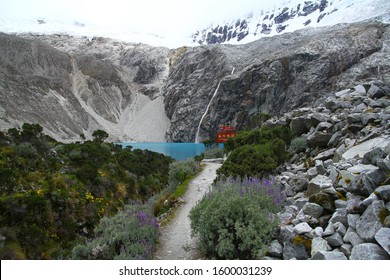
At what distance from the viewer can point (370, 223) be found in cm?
470

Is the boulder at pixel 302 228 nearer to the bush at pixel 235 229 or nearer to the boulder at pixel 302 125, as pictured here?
the bush at pixel 235 229

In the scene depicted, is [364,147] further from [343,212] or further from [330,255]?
[330,255]

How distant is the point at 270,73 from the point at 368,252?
4574 inches

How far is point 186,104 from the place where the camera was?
137625 millimetres

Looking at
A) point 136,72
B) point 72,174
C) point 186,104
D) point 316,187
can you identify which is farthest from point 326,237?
point 136,72

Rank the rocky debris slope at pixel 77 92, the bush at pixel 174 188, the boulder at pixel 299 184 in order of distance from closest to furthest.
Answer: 1. the boulder at pixel 299 184
2. the bush at pixel 174 188
3. the rocky debris slope at pixel 77 92

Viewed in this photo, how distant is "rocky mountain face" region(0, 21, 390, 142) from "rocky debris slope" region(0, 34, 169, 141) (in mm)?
456

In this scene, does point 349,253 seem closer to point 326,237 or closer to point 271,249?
point 326,237

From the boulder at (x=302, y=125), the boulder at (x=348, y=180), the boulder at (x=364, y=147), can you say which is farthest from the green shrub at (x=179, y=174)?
the boulder at (x=348, y=180)

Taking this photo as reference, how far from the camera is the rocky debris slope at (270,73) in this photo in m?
105

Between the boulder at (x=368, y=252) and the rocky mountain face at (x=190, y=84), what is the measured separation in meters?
79.5

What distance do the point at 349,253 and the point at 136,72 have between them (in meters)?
185

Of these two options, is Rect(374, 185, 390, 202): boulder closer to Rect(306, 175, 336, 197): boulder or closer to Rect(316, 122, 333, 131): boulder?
Rect(306, 175, 336, 197): boulder

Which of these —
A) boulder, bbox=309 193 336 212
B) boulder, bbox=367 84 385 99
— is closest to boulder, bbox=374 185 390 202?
boulder, bbox=309 193 336 212
